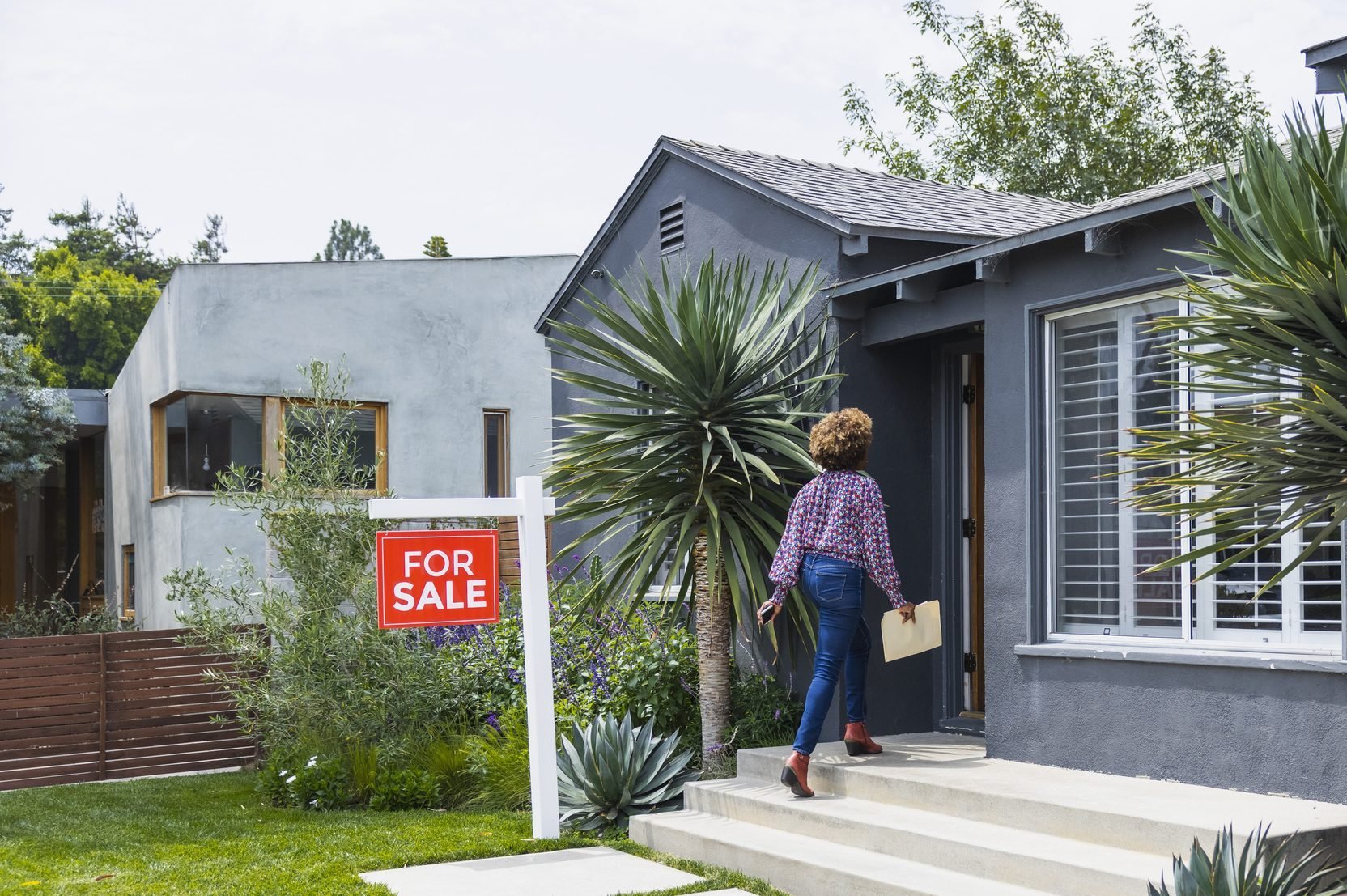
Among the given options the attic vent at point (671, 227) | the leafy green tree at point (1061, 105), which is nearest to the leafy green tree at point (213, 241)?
the leafy green tree at point (1061, 105)

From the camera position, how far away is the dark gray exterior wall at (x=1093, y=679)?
5.65m

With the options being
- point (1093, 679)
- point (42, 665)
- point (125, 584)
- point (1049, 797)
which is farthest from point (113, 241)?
point (1049, 797)

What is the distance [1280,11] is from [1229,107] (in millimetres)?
1980

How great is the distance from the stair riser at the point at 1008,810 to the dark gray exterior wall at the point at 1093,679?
31.1 inches

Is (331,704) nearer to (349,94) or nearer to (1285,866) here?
(1285,866)

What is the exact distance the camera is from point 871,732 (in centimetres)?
825

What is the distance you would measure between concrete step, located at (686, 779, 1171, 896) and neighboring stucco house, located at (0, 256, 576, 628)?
8756 mm

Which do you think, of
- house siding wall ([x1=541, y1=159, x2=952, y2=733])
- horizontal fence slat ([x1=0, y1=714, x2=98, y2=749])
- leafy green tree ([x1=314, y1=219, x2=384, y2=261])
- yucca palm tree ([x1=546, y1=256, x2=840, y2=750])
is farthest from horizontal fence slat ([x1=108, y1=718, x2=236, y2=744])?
leafy green tree ([x1=314, y1=219, x2=384, y2=261])

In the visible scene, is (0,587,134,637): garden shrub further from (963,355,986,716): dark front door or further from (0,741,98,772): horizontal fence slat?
(963,355,986,716): dark front door

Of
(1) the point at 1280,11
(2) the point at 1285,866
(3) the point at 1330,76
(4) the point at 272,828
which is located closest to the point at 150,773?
(4) the point at 272,828

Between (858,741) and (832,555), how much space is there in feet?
4.01

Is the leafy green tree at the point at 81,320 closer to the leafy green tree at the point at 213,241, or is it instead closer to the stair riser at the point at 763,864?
the leafy green tree at the point at 213,241

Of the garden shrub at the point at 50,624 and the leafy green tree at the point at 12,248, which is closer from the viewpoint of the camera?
the garden shrub at the point at 50,624

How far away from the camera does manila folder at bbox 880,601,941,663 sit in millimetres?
6824
